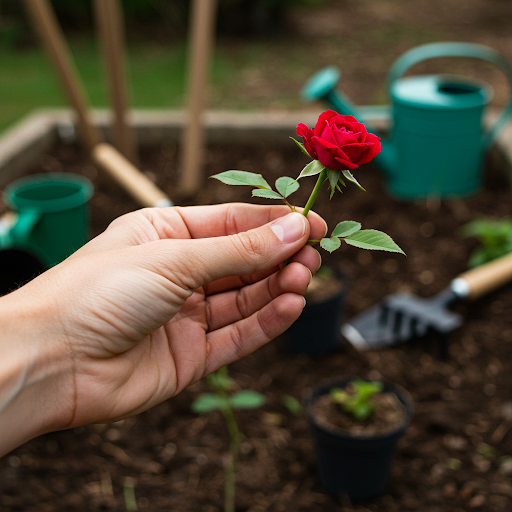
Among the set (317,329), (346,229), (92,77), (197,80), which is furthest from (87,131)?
(92,77)

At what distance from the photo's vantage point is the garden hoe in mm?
1947

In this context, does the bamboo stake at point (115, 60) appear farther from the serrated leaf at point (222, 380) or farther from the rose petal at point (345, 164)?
the rose petal at point (345, 164)

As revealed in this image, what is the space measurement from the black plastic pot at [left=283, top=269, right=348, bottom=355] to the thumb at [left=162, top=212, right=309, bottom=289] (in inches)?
36.3

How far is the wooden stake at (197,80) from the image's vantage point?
2.50 metres

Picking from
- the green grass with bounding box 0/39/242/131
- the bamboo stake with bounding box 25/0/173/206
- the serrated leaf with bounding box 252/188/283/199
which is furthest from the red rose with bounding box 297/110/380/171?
the green grass with bounding box 0/39/242/131

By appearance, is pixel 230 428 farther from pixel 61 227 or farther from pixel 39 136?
pixel 39 136

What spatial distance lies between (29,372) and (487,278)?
5.22ft

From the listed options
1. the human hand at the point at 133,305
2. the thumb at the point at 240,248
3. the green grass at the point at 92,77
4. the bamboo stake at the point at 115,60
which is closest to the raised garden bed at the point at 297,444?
the human hand at the point at 133,305

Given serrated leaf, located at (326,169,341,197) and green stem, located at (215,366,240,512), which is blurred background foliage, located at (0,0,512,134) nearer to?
green stem, located at (215,366,240,512)

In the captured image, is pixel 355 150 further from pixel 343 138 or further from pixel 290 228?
pixel 290 228

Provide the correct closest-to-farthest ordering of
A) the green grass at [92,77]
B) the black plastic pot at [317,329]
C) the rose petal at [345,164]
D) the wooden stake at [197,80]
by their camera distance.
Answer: the rose petal at [345,164], the black plastic pot at [317,329], the wooden stake at [197,80], the green grass at [92,77]

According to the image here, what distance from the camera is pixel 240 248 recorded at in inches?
36.9

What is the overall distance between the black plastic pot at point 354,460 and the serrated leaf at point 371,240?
2.26 feet

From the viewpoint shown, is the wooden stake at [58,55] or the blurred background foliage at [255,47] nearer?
the wooden stake at [58,55]
